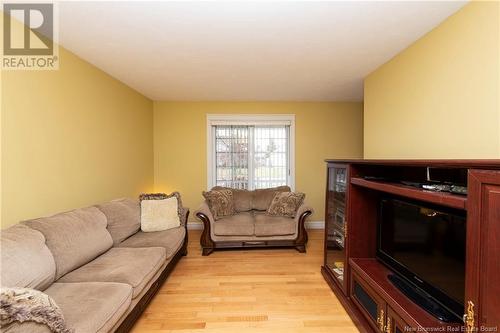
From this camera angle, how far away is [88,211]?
2318mm

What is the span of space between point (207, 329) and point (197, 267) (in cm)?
115

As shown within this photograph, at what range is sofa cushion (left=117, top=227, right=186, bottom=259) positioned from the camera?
8.28 feet

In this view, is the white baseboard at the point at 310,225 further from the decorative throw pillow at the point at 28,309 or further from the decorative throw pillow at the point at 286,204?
the decorative throw pillow at the point at 28,309

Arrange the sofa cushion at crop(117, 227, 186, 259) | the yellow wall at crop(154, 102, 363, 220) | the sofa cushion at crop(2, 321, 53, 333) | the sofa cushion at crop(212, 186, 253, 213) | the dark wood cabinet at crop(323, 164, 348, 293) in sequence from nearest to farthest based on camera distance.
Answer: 1. the sofa cushion at crop(2, 321, 53, 333)
2. the dark wood cabinet at crop(323, 164, 348, 293)
3. the sofa cushion at crop(117, 227, 186, 259)
4. the sofa cushion at crop(212, 186, 253, 213)
5. the yellow wall at crop(154, 102, 363, 220)

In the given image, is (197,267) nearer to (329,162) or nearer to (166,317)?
(166,317)

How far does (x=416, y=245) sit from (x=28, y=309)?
2.35 m

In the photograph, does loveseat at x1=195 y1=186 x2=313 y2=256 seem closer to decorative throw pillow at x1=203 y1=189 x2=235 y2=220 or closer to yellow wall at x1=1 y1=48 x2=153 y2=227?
decorative throw pillow at x1=203 y1=189 x2=235 y2=220

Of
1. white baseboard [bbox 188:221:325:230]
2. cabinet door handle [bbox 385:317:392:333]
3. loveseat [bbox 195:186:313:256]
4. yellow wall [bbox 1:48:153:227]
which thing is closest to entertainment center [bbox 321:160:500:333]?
cabinet door handle [bbox 385:317:392:333]

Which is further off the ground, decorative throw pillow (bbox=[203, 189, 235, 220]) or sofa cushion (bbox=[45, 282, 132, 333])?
decorative throw pillow (bbox=[203, 189, 235, 220])

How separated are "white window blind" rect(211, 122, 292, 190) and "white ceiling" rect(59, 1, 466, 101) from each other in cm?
137

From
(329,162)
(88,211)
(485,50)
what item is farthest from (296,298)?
(485,50)

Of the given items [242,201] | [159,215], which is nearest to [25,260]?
[159,215]

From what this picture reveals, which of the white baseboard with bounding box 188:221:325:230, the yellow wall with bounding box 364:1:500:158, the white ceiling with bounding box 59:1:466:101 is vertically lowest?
the white baseboard with bounding box 188:221:325:230

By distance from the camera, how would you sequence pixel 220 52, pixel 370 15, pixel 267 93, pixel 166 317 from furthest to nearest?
pixel 267 93, pixel 220 52, pixel 166 317, pixel 370 15
